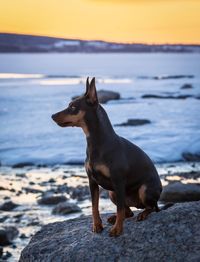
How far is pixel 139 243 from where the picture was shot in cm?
794

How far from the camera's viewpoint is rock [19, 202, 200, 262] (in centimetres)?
778

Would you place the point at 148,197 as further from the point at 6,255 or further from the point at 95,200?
the point at 6,255

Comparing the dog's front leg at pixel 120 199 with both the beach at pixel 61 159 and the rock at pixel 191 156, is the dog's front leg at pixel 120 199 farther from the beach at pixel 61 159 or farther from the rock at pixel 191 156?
the rock at pixel 191 156

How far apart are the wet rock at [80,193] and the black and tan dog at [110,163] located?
10622 mm

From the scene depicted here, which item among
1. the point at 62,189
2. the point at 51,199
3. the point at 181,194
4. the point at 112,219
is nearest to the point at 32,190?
the point at 62,189

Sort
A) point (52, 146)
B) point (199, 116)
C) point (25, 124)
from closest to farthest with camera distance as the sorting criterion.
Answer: point (52, 146)
point (25, 124)
point (199, 116)

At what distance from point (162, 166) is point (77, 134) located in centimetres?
1080

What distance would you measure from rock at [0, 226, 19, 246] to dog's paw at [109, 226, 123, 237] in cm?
670

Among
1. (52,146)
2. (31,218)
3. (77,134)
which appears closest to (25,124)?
(77,134)

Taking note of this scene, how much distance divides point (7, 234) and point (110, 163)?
24.6 feet

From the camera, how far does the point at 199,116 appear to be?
46.2 metres

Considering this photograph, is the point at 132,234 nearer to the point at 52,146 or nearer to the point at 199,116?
the point at 52,146

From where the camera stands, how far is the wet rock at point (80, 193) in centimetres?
1875

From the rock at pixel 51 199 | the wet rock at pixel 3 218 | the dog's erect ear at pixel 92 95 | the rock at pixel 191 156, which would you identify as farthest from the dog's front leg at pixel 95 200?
the rock at pixel 191 156
